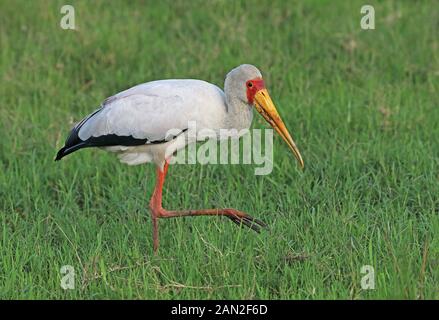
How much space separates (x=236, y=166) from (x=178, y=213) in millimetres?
1017

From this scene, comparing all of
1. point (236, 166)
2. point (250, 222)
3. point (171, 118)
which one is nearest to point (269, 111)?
point (171, 118)

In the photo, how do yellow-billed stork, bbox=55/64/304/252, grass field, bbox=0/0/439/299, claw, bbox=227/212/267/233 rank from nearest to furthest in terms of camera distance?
grass field, bbox=0/0/439/299
claw, bbox=227/212/267/233
yellow-billed stork, bbox=55/64/304/252

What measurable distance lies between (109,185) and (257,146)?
3.58 feet

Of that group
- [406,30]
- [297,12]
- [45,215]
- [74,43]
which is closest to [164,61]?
[74,43]

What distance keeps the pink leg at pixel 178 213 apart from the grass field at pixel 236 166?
0.07 m

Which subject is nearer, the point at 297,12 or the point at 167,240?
the point at 167,240

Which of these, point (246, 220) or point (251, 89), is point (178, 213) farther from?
point (251, 89)

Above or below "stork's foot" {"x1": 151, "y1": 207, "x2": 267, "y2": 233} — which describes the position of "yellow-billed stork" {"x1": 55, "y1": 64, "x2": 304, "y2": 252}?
above

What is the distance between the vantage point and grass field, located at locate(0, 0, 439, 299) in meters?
5.96

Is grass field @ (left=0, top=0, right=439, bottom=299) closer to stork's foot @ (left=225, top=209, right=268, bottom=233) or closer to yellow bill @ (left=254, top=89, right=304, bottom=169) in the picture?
stork's foot @ (left=225, top=209, right=268, bottom=233)

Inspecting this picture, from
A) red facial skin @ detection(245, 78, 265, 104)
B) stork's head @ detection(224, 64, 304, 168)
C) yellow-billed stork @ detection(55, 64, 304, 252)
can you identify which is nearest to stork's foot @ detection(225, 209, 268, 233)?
yellow-billed stork @ detection(55, 64, 304, 252)
